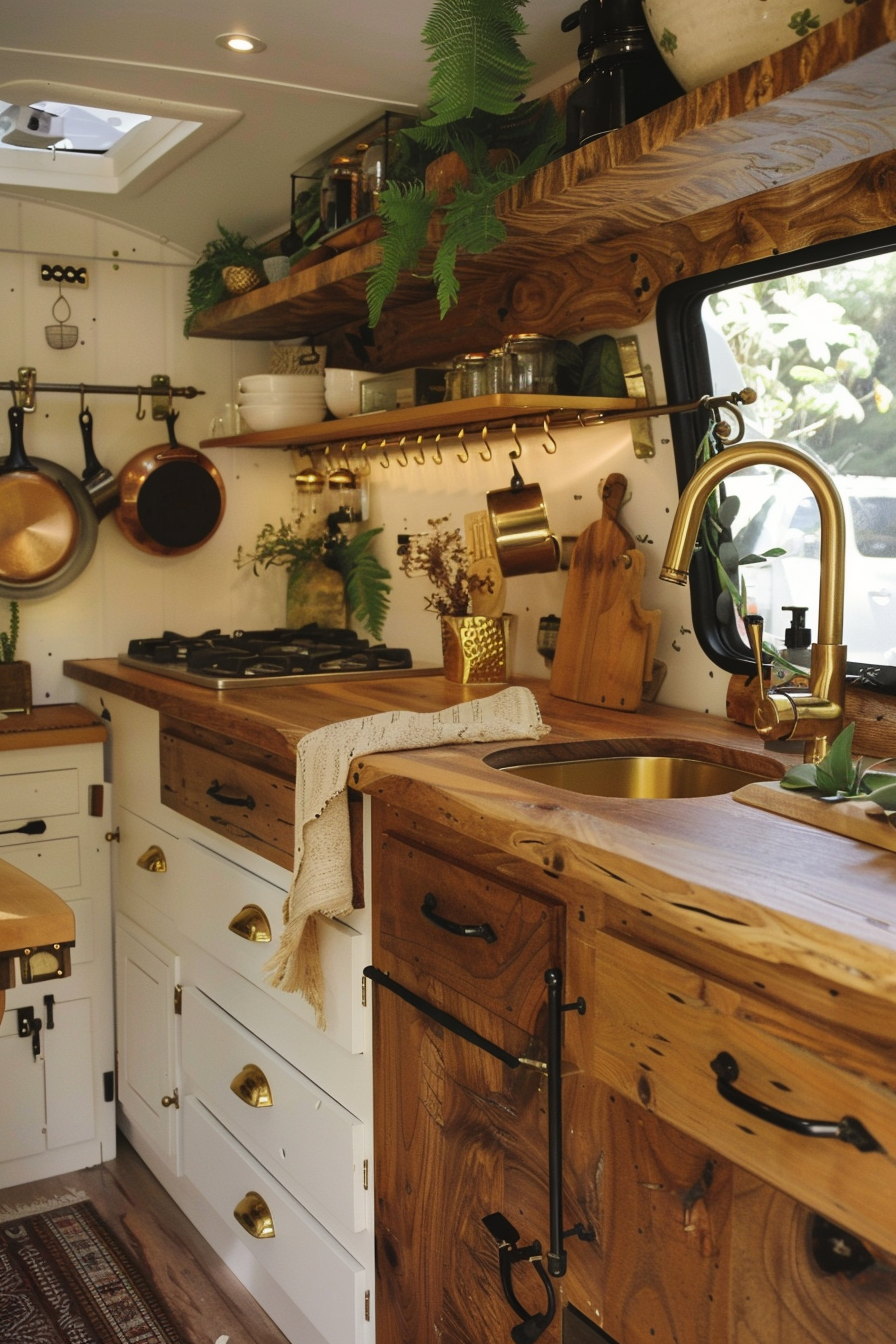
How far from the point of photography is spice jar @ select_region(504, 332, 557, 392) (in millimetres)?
2141

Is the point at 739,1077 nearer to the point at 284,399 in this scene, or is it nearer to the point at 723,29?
the point at 723,29

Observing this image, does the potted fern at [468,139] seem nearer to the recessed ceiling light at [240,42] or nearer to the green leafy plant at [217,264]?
the recessed ceiling light at [240,42]

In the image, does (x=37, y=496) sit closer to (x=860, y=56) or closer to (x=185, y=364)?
(x=185, y=364)

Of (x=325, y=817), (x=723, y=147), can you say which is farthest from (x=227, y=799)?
(x=723, y=147)

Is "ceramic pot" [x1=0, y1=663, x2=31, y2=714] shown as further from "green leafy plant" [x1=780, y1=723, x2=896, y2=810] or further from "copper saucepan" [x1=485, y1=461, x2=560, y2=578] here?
"green leafy plant" [x1=780, y1=723, x2=896, y2=810]

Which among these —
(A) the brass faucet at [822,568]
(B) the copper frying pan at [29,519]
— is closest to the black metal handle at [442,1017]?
(A) the brass faucet at [822,568]

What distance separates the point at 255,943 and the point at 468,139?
56.3 inches

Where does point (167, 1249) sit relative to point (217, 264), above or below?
below

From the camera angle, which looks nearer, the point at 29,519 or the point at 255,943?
the point at 255,943

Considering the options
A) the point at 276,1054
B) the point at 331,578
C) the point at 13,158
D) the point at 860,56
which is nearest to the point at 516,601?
the point at 331,578

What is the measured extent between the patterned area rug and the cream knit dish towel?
876 mm

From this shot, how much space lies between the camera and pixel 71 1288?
7.39 feet

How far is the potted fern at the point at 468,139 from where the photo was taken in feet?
5.81

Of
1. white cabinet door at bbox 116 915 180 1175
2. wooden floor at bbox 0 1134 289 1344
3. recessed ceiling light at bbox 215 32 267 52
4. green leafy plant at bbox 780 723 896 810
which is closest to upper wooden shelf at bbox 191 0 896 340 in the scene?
recessed ceiling light at bbox 215 32 267 52
